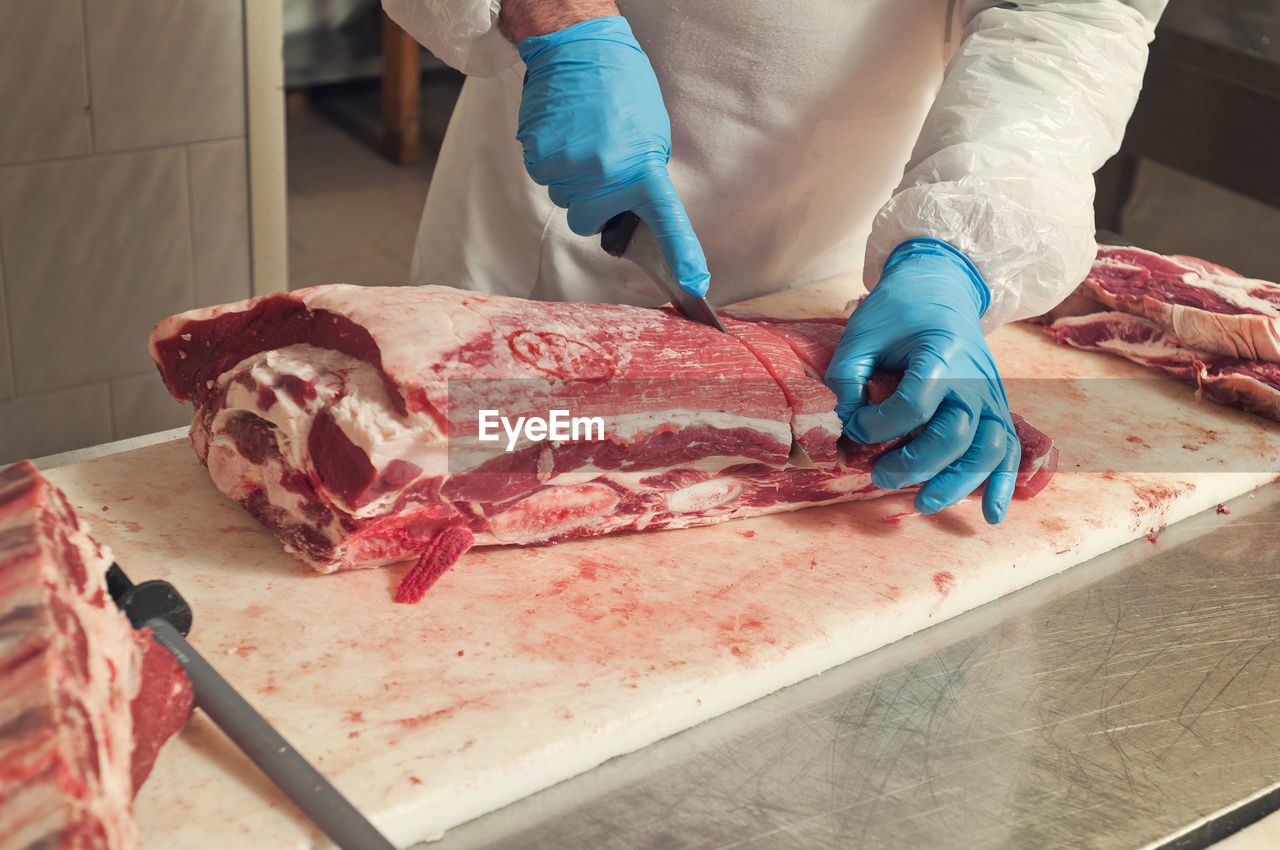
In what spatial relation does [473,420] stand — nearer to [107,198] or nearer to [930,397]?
[930,397]

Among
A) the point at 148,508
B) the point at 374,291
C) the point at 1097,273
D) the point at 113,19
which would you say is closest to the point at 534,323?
the point at 374,291

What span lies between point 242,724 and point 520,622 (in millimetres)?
Answer: 416

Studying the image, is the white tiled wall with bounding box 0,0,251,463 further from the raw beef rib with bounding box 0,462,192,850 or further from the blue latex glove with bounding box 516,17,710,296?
the raw beef rib with bounding box 0,462,192,850

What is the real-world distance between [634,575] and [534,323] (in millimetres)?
429

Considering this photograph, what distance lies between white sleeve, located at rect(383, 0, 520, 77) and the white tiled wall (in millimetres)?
1239

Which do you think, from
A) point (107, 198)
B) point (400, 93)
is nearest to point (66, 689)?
point (107, 198)

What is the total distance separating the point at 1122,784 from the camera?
138 cm

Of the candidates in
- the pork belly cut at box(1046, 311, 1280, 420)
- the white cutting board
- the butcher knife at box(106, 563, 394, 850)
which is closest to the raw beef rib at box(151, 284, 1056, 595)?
the white cutting board

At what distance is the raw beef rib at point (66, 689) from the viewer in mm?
905

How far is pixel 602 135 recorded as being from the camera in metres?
1.92

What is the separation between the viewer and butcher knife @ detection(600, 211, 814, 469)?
1.93 meters

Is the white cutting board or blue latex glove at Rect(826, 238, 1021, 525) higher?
blue latex glove at Rect(826, 238, 1021, 525)

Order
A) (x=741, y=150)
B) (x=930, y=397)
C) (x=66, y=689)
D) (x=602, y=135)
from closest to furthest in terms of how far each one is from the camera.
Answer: (x=66, y=689) < (x=930, y=397) < (x=602, y=135) < (x=741, y=150)

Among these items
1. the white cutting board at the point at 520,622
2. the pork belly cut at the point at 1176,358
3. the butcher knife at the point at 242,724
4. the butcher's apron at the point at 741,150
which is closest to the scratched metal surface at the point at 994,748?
the white cutting board at the point at 520,622
